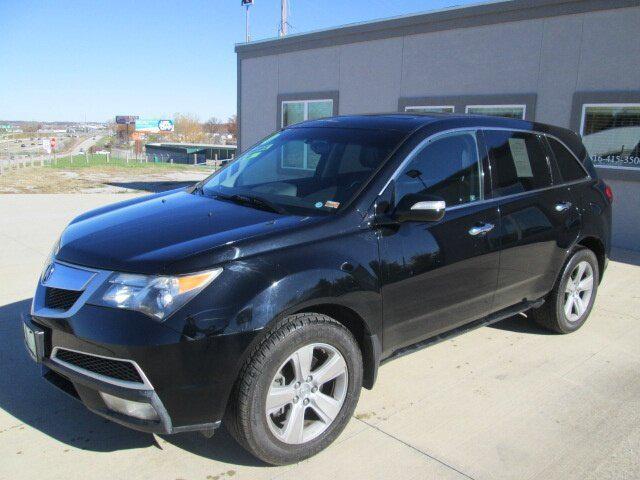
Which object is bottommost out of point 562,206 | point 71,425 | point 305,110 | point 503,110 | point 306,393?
point 71,425

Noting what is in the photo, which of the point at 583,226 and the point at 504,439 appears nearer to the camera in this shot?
the point at 504,439

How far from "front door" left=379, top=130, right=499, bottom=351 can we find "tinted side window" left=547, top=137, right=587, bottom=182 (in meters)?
1.09

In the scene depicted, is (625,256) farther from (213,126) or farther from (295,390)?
(213,126)

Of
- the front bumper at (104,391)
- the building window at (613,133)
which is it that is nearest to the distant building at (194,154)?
the building window at (613,133)

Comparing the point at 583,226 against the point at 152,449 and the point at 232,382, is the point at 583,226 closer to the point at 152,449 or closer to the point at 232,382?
the point at 232,382

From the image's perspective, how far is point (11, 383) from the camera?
379 cm

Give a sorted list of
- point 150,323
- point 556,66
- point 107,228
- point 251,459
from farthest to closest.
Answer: point 556,66
point 107,228
point 251,459
point 150,323

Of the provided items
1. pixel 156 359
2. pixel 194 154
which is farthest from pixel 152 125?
pixel 156 359

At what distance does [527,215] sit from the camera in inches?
166

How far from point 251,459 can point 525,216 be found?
8.59ft

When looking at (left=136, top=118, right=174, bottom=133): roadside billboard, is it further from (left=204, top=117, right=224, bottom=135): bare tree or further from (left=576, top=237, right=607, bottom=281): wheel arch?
(left=576, top=237, right=607, bottom=281): wheel arch

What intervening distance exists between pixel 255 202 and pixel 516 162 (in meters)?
2.10

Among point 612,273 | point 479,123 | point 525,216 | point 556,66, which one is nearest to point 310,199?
point 479,123

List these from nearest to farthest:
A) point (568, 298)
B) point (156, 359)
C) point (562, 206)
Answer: point (156, 359) < point (562, 206) < point (568, 298)
